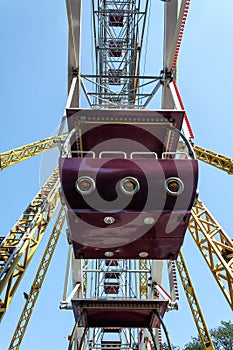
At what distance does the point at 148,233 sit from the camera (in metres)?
6.64

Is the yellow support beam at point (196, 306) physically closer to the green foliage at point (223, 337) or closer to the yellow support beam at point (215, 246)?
the yellow support beam at point (215, 246)

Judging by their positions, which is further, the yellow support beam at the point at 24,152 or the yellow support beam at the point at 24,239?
the yellow support beam at the point at 24,152

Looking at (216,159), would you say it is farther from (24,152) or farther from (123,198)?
(123,198)

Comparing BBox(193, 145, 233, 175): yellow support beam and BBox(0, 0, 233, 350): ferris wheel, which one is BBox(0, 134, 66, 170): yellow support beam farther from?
BBox(193, 145, 233, 175): yellow support beam

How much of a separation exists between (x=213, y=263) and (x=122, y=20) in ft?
40.9

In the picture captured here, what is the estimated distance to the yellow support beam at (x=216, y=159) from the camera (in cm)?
1512

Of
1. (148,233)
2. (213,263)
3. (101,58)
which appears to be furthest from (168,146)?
(101,58)

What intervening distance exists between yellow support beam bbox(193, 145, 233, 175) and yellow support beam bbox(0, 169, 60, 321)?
6.19 metres

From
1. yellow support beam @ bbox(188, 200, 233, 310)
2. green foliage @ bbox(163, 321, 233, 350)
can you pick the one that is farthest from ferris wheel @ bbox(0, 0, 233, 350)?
green foliage @ bbox(163, 321, 233, 350)

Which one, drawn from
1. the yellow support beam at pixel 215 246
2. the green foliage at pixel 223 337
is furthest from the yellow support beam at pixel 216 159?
the green foliage at pixel 223 337

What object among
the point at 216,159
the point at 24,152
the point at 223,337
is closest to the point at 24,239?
the point at 24,152

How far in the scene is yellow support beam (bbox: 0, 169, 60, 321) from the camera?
10.1m

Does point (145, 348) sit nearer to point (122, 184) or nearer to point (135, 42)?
point (122, 184)

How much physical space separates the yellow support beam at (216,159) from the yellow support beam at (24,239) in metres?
6.19
